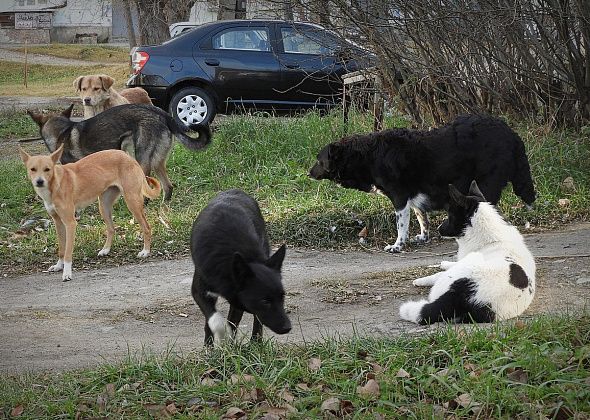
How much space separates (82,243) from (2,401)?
5.10 m

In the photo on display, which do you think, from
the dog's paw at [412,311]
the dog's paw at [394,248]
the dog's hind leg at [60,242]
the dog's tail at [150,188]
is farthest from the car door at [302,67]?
the dog's paw at [412,311]

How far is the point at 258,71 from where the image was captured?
17.1 metres

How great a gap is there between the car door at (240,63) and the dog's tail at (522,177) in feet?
28.7

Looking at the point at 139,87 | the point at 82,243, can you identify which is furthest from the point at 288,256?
the point at 139,87

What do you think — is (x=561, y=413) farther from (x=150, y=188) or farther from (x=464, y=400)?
(x=150, y=188)

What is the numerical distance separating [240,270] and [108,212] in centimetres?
494

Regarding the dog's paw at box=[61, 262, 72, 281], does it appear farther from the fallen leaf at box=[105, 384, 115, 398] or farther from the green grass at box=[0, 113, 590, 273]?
the fallen leaf at box=[105, 384, 115, 398]

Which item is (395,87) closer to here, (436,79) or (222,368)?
(436,79)

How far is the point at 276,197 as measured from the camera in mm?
10938

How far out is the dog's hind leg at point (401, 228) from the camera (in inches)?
357

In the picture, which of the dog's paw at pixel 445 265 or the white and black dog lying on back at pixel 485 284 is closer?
the white and black dog lying on back at pixel 485 284

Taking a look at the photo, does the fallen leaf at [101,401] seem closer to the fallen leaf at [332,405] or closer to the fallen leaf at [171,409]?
the fallen leaf at [171,409]

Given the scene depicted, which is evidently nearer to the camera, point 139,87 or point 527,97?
point 527,97

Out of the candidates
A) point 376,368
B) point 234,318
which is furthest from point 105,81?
point 376,368
